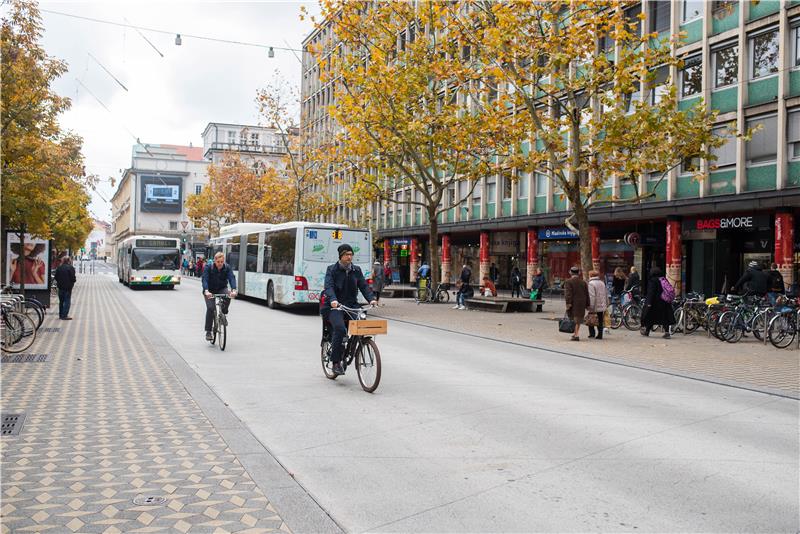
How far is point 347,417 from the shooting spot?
7.20m

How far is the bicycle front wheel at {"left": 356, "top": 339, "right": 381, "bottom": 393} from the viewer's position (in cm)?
855

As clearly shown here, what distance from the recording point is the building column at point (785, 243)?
2395 centimetres

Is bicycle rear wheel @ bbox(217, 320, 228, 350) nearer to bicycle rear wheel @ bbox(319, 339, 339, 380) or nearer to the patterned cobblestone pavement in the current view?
the patterned cobblestone pavement

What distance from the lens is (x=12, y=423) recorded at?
6504 mm

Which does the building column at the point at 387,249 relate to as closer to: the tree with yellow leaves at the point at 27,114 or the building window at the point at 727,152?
the building window at the point at 727,152

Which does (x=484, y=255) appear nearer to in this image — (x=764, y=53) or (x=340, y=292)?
(x=764, y=53)

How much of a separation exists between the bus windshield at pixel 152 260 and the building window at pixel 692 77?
24579 mm

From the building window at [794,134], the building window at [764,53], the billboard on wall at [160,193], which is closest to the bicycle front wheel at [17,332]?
the building window at [794,134]

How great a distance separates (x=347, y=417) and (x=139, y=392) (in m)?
2.65

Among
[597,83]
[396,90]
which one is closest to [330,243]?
[396,90]

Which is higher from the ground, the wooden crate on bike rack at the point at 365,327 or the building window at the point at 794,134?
the building window at the point at 794,134

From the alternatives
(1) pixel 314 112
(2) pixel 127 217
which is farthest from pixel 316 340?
(2) pixel 127 217

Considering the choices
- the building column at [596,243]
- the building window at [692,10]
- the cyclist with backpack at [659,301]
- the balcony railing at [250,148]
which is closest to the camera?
the cyclist with backpack at [659,301]

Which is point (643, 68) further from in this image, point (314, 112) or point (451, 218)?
point (314, 112)
